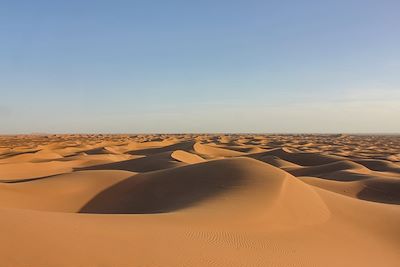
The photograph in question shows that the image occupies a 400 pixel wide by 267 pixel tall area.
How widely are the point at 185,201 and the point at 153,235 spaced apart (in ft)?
15.1

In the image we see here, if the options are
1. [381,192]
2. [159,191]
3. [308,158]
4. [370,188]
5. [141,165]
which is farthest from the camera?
[308,158]

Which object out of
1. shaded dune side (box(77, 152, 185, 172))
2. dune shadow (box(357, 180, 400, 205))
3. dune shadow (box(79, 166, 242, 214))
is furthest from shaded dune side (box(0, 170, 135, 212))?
dune shadow (box(357, 180, 400, 205))

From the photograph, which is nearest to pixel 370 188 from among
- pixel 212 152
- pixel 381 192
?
pixel 381 192

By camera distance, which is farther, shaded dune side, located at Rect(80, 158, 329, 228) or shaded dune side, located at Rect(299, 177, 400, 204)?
shaded dune side, located at Rect(299, 177, 400, 204)

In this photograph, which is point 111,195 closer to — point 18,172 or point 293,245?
point 293,245

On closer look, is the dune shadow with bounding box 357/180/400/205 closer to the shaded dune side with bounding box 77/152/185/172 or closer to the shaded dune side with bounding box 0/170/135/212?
the shaded dune side with bounding box 0/170/135/212

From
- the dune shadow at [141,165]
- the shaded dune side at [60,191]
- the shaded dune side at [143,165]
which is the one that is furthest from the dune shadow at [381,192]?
the dune shadow at [141,165]

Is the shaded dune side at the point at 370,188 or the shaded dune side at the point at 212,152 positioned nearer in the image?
the shaded dune side at the point at 370,188

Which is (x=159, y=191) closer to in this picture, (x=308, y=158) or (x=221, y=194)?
(x=221, y=194)

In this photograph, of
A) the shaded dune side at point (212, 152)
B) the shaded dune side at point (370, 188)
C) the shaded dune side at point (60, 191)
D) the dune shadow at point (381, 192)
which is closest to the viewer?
the shaded dune side at point (60, 191)

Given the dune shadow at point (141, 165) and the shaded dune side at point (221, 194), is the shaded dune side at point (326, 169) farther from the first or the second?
the shaded dune side at point (221, 194)

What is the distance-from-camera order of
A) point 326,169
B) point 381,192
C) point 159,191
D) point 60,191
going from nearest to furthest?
point 159,191
point 60,191
point 381,192
point 326,169

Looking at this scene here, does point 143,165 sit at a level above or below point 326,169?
above

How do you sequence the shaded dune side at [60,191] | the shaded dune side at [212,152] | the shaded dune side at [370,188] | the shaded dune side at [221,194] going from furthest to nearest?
the shaded dune side at [212,152], the shaded dune side at [370,188], the shaded dune side at [60,191], the shaded dune side at [221,194]
